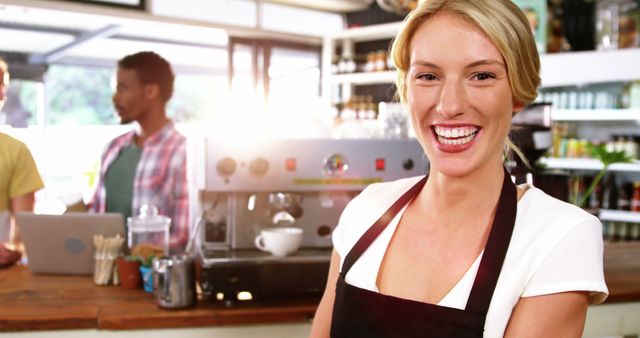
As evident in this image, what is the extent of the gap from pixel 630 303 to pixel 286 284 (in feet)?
3.55

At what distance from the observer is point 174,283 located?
181 cm

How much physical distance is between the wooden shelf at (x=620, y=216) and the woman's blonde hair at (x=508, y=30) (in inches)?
147

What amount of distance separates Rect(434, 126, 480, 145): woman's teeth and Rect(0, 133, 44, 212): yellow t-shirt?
222 centimetres

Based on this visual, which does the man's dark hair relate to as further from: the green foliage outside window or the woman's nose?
the green foliage outside window

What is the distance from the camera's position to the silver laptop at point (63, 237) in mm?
2076

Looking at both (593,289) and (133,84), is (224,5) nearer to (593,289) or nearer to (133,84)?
(133,84)

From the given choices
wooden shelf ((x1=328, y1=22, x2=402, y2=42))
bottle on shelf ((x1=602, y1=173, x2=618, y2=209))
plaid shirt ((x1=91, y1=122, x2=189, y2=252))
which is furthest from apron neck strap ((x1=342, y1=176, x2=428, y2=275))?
wooden shelf ((x1=328, y1=22, x2=402, y2=42))

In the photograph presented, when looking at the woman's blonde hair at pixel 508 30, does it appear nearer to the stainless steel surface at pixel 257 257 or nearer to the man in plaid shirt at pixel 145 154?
the stainless steel surface at pixel 257 257

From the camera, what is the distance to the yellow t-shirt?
9.22ft

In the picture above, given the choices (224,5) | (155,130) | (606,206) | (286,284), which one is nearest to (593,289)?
(286,284)

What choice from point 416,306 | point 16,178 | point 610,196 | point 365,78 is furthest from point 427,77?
point 365,78

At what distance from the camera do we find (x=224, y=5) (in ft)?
18.6

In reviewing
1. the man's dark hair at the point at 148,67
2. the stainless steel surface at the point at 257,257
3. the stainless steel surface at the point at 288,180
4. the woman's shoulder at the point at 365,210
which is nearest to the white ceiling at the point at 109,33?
the man's dark hair at the point at 148,67

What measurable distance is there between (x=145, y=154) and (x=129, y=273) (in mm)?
1134
